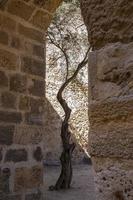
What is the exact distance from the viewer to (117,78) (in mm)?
1164

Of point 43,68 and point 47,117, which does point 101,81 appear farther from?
point 47,117

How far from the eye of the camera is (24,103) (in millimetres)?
3977

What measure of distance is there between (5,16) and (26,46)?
410mm

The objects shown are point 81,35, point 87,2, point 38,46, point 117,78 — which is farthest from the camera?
point 81,35

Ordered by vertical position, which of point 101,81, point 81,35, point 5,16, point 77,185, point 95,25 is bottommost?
point 77,185

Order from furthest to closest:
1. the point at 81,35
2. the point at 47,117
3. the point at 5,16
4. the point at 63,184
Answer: the point at 47,117
the point at 81,35
the point at 63,184
the point at 5,16

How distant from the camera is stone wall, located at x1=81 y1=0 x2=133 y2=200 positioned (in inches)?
43.4

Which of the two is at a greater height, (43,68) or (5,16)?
(5,16)

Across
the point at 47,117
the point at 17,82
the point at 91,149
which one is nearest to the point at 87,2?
the point at 91,149

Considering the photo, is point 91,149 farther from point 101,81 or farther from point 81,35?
point 81,35

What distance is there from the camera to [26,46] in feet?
13.4

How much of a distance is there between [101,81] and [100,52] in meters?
0.10

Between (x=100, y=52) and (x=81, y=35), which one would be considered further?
(x=81, y=35)

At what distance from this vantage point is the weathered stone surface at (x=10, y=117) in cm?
374
